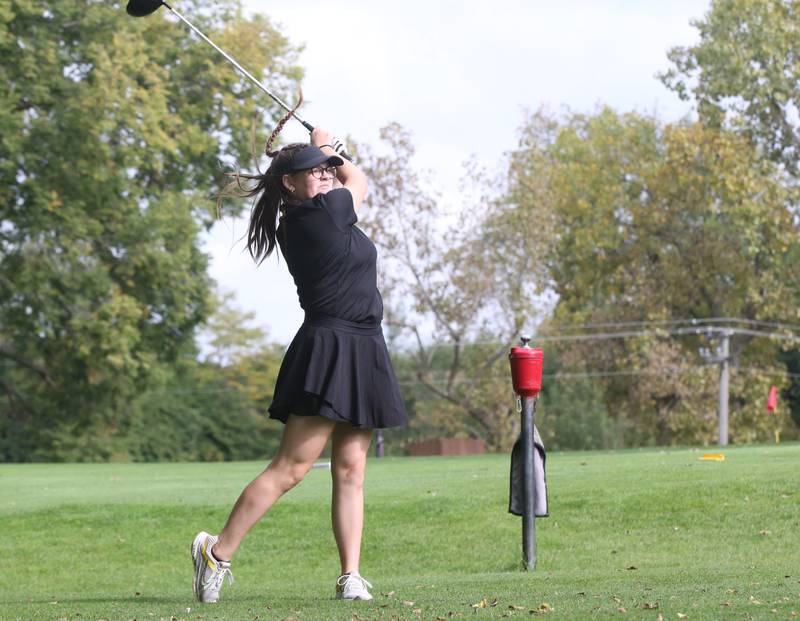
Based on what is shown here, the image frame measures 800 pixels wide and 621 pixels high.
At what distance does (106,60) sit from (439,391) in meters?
21.4

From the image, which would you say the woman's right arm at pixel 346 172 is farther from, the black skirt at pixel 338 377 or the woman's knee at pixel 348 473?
the woman's knee at pixel 348 473

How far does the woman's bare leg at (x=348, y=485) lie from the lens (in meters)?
6.83

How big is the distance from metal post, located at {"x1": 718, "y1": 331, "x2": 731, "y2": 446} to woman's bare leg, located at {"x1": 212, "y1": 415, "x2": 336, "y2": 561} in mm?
36920

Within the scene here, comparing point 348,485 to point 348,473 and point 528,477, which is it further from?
point 528,477

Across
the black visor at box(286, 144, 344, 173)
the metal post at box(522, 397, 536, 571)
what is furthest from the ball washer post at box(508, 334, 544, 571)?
the black visor at box(286, 144, 344, 173)

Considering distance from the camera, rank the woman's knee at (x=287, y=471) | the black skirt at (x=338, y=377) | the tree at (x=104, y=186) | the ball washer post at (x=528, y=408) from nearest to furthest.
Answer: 1. the black skirt at (x=338, y=377)
2. the woman's knee at (x=287, y=471)
3. the ball washer post at (x=528, y=408)
4. the tree at (x=104, y=186)

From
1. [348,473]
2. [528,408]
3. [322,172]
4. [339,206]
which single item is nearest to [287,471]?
[348,473]

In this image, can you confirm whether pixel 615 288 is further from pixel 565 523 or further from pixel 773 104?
pixel 565 523

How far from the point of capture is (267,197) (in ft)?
22.8

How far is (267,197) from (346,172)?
0.41 meters

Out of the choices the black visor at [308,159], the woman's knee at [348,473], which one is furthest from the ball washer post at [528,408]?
the black visor at [308,159]

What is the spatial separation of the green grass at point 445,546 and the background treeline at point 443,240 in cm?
1143

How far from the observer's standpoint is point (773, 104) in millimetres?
44688

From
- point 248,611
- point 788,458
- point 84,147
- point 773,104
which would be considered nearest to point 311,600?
point 248,611
